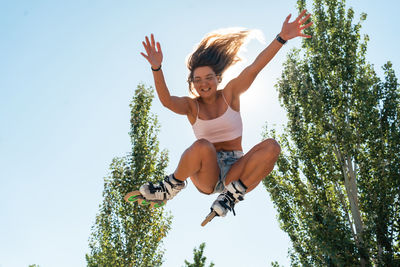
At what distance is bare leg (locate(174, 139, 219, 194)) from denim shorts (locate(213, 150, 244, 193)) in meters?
0.05

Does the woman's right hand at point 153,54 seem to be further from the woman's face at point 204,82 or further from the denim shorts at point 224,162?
the denim shorts at point 224,162

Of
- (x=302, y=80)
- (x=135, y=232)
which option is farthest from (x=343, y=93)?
(x=135, y=232)

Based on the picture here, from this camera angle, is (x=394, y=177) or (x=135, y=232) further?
(x=135, y=232)

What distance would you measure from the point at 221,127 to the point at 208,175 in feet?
1.45

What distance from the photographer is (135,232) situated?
930 cm

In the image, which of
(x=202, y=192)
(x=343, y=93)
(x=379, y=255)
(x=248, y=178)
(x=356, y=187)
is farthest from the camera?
(x=343, y=93)

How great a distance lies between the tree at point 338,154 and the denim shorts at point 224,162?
5660 mm

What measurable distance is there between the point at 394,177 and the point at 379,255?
167cm

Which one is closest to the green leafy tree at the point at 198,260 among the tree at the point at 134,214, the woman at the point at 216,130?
the tree at the point at 134,214

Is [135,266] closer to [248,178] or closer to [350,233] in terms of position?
[350,233]

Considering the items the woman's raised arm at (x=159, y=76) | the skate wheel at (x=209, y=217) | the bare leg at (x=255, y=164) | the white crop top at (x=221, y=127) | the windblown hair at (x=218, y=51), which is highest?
the windblown hair at (x=218, y=51)

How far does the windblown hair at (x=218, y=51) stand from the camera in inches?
131

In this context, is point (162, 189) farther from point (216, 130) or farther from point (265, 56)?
point (265, 56)

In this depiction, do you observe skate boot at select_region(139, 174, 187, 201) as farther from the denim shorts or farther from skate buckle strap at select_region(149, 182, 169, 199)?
the denim shorts
